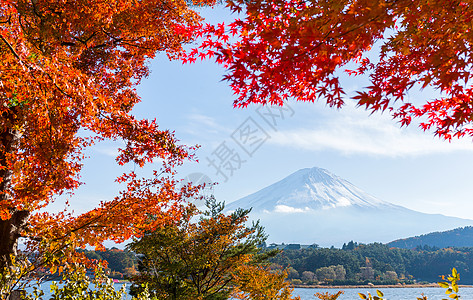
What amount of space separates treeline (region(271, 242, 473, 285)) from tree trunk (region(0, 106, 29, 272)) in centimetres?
4998

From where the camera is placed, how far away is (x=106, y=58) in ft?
24.2

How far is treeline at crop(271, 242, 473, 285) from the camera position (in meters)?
58.8

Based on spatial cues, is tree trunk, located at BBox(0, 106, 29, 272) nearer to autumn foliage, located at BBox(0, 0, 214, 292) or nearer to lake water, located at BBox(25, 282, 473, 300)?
autumn foliage, located at BBox(0, 0, 214, 292)

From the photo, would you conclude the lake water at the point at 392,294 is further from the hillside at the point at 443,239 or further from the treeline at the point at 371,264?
the hillside at the point at 443,239

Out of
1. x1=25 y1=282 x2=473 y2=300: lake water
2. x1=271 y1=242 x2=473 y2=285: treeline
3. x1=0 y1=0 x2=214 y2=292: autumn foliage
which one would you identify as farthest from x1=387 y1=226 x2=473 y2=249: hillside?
x1=0 y1=0 x2=214 y2=292: autumn foliage

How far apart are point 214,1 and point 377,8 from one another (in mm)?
6980

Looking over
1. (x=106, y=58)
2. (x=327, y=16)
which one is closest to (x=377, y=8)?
(x=327, y=16)

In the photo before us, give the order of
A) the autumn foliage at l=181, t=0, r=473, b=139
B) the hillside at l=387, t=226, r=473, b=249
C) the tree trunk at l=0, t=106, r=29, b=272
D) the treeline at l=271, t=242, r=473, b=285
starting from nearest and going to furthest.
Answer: the autumn foliage at l=181, t=0, r=473, b=139, the tree trunk at l=0, t=106, r=29, b=272, the treeline at l=271, t=242, r=473, b=285, the hillside at l=387, t=226, r=473, b=249

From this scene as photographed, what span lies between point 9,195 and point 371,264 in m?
70.7

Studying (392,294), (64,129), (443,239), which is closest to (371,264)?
(392,294)

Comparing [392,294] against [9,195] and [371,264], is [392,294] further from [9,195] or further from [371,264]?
[9,195]

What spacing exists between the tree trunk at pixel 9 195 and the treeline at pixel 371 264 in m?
50.0

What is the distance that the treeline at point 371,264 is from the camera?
58781 millimetres

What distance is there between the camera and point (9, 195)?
17.7 feet
